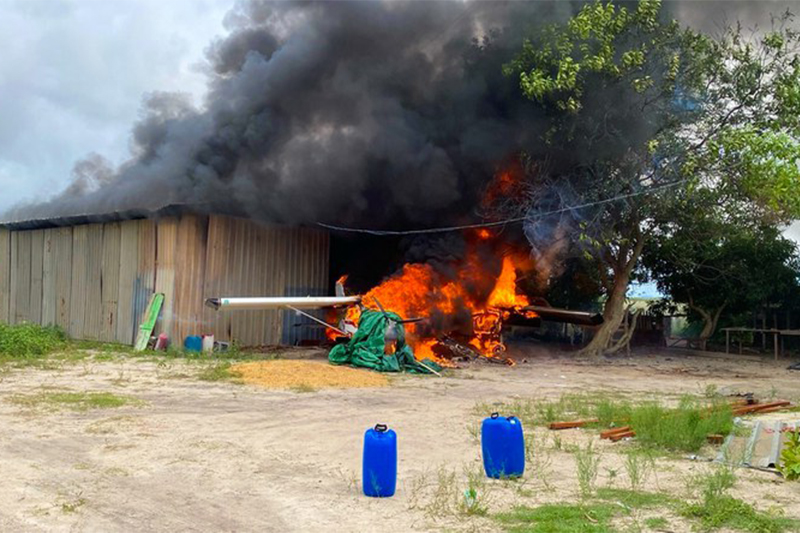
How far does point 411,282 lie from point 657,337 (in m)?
12.3

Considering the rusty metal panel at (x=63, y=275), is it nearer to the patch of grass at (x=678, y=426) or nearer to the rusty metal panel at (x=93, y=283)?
the rusty metal panel at (x=93, y=283)

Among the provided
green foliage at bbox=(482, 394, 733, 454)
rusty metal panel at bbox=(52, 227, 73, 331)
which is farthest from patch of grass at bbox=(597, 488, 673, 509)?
rusty metal panel at bbox=(52, 227, 73, 331)

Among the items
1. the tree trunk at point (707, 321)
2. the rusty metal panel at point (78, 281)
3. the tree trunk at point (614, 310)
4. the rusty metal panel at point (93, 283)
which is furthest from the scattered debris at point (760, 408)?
the rusty metal panel at point (78, 281)

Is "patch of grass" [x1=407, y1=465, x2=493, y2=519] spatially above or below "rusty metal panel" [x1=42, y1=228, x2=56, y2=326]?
below

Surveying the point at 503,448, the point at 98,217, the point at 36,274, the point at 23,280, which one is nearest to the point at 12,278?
the point at 23,280

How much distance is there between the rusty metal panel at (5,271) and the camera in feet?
75.9

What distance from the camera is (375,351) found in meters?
15.7

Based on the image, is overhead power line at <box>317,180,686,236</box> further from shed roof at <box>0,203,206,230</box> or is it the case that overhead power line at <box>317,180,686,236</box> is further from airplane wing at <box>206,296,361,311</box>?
shed roof at <box>0,203,206,230</box>

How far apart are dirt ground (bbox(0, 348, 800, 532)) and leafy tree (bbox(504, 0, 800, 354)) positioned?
7.02 metres

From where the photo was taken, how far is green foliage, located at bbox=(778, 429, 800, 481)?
6.32m

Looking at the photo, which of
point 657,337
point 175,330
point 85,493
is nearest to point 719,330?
point 657,337

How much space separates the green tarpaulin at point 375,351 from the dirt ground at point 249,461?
265cm

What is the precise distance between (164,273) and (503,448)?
13.9 m

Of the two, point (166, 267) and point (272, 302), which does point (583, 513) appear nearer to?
point (272, 302)
